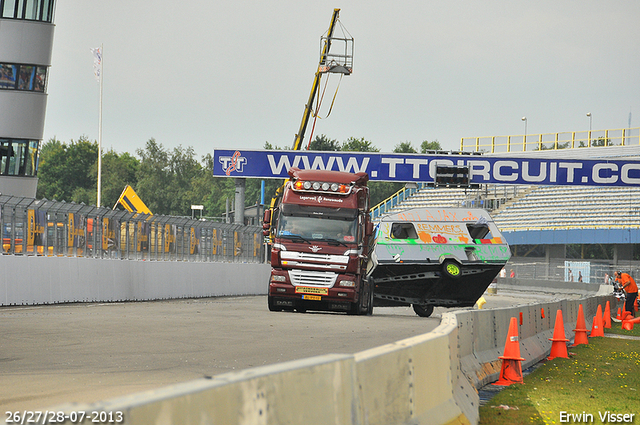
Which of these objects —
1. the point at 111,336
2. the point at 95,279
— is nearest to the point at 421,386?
the point at 111,336

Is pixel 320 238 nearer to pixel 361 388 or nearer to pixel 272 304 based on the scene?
pixel 272 304

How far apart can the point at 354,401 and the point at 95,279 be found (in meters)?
21.4

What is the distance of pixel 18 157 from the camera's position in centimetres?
4091

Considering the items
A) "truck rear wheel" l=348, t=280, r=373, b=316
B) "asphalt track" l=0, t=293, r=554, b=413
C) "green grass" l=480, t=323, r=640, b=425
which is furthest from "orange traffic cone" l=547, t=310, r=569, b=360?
"truck rear wheel" l=348, t=280, r=373, b=316

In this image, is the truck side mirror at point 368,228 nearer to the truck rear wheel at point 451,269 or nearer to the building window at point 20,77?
the truck rear wheel at point 451,269

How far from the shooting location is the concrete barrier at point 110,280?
21.4 metres

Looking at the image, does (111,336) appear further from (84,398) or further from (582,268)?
(582,268)

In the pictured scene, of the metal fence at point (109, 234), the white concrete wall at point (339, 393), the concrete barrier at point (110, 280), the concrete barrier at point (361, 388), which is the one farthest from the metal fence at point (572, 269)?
the white concrete wall at point (339, 393)

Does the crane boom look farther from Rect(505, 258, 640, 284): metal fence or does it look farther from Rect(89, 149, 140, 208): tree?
Rect(89, 149, 140, 208): tree

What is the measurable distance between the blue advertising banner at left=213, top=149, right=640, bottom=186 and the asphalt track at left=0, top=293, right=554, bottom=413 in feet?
75.0

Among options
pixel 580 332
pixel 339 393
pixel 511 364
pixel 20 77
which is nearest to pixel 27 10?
pixel 20 77

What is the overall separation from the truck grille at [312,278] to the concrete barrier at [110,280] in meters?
6.43

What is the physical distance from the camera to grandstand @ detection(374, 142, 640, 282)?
194 ft

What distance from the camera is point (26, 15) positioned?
4078 cm
